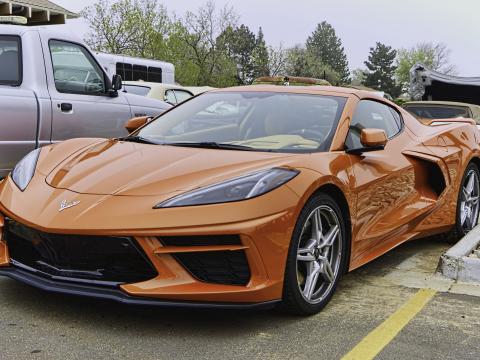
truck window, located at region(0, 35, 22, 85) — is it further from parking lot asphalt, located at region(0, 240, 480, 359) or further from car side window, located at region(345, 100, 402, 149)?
car side window, located at region(345, 100, 402, 149)

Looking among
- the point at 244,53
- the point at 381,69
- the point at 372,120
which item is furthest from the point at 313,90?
the point at 381,69

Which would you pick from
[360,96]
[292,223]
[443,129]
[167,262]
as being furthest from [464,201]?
[167,262]

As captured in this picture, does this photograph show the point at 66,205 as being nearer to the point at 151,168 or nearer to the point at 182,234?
the point at 151,168

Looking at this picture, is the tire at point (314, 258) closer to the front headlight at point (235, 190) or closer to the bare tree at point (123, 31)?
the front headlight at point (235, 190)

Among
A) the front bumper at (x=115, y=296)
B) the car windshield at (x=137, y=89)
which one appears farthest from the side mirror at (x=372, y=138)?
the car windshield at (x=137, y=89)

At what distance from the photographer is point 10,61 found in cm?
588

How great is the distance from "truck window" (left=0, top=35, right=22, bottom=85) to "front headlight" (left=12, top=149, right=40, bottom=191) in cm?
205

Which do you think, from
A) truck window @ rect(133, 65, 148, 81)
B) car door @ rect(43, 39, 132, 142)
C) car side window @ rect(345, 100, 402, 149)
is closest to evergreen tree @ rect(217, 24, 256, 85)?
truck window @ rect(133, 65, 148, 81)

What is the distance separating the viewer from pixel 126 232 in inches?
119

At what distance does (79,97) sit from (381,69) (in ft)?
298

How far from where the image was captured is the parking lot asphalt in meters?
2.97

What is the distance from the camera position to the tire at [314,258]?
333 centimetres

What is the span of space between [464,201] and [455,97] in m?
10.8

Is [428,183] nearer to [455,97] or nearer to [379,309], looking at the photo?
[379,309]
